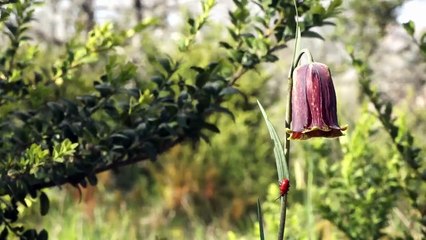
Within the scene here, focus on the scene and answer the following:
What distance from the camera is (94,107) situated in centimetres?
166

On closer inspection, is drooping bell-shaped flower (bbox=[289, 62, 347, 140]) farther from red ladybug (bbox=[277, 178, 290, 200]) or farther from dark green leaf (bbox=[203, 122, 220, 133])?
dark green leaf (bbox=[203, 122, 220, 133])

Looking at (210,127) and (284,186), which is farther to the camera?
(210,127)

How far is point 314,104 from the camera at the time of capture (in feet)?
4.19

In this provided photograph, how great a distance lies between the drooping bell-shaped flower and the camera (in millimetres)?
1273

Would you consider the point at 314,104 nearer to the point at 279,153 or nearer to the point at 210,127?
the point at 279,153

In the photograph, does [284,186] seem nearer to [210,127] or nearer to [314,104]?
[314,104]

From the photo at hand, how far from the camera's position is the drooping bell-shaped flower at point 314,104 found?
127cm

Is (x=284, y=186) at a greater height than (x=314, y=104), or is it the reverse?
(x=314, y=104)

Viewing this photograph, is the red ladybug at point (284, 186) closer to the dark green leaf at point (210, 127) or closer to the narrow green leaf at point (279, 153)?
the narrow green leaf at point (279, 153)

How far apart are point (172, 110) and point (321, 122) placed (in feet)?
1.55

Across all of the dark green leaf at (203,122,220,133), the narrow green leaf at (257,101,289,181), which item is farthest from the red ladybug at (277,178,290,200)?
the dark green leaf at (203,122,220,133)

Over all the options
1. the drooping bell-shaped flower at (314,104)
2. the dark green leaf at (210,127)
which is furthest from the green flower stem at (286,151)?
the dark green leaf at (210,127)

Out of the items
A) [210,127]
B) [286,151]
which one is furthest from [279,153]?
[210,127]

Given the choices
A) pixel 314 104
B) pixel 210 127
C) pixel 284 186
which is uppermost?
pixel 210 127
